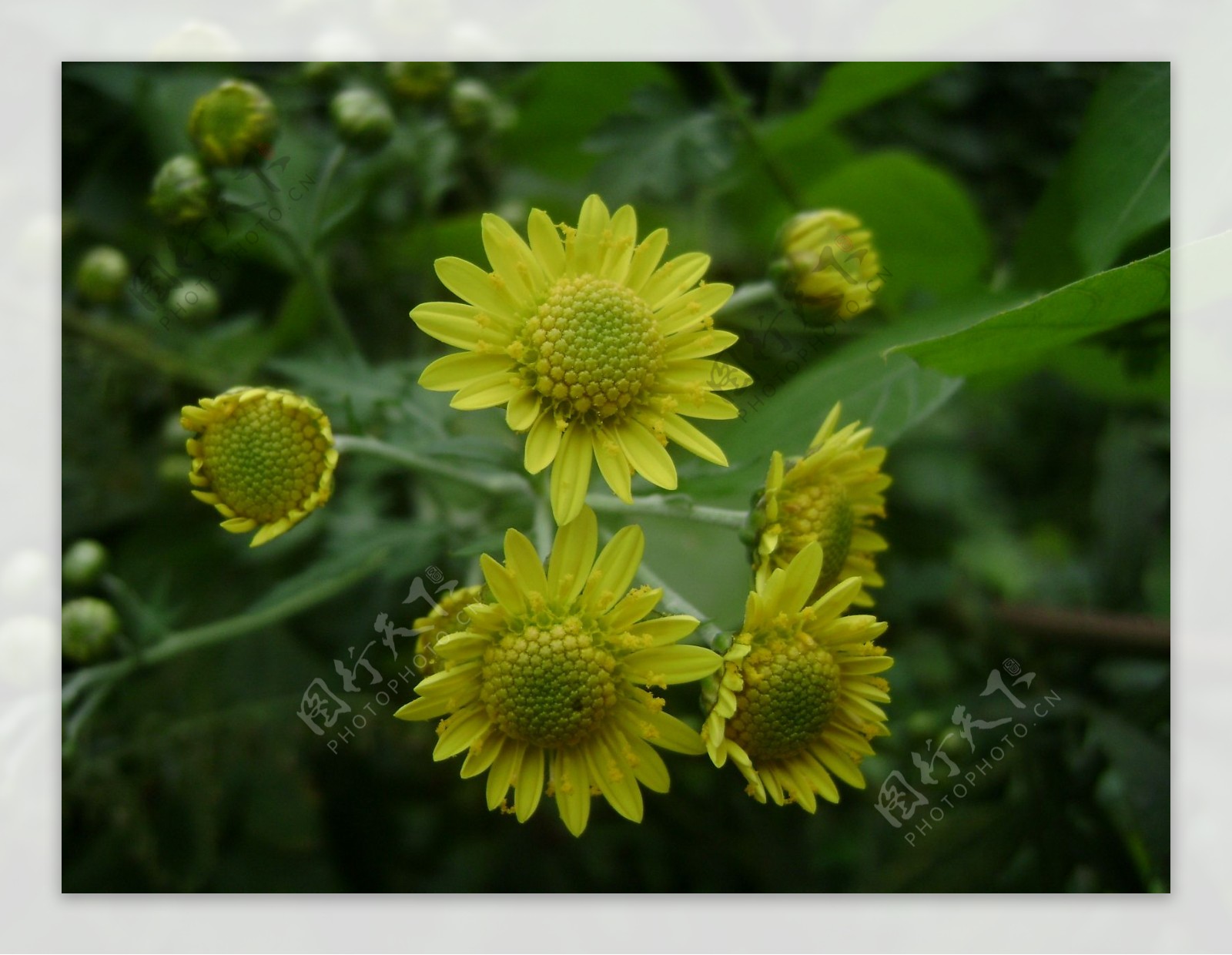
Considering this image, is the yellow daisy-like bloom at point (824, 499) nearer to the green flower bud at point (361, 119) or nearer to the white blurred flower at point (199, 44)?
the green flower bud at point (361, 119)

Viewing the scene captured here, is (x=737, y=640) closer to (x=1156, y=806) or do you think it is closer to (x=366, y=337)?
(x=1156, y=806)

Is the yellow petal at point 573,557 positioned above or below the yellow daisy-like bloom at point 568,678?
above

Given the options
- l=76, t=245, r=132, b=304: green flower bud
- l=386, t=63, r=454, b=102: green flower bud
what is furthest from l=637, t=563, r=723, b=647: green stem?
l=76, t=245, r=132, b=304: green flower bud

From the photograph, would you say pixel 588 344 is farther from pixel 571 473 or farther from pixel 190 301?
pixel 190 301

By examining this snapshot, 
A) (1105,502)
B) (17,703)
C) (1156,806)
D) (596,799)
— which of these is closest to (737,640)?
(596,799)

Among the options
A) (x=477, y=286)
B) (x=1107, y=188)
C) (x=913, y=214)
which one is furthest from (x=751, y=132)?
(x=477, y=286)

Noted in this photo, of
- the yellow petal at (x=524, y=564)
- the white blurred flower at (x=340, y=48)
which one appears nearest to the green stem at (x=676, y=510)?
the yellow petal at (x=524, y=564)

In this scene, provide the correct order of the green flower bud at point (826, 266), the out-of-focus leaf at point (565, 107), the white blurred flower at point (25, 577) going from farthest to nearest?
the out-of-focus leaf at point (565, 107) < the white blurred flower at point (25, 577) < the green flower bud at point (826, 266)

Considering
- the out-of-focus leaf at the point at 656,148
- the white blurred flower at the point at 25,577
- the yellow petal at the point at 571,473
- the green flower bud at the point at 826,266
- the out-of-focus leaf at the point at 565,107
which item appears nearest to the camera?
the yellow petal at the point at 571,473
